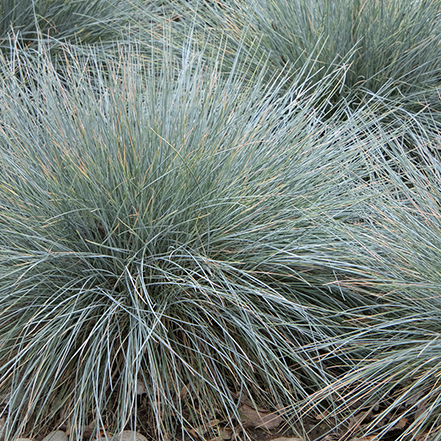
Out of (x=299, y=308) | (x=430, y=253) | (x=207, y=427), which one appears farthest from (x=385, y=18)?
(x=207, y=427)

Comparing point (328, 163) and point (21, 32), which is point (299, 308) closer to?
point (328, 163)

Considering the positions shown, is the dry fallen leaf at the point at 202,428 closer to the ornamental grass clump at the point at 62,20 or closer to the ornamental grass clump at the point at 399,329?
the ornamental grass clump at the point at 399,329

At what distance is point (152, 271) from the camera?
1.96m

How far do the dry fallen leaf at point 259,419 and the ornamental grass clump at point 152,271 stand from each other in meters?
0.04

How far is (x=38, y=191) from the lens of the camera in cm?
200

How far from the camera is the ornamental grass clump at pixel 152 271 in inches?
71.5

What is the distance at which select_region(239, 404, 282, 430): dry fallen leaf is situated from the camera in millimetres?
1923

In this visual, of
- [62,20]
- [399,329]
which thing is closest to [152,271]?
[399,329]

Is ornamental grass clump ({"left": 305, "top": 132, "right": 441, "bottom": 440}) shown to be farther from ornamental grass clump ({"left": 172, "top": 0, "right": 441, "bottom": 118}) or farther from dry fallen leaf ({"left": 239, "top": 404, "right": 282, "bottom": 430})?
ornamental grass clump ({"left": 172, "top": 0, "right": 441, "bottom": 118})

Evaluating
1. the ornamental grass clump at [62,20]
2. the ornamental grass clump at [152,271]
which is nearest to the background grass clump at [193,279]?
the ornamental grass clump at [152,271]

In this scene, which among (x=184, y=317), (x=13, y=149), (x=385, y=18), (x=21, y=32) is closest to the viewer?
(x=184, y=317)

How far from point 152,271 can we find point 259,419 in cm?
67

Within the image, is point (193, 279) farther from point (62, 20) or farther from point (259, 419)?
point (62, 20)

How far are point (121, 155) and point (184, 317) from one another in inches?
25.8
